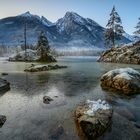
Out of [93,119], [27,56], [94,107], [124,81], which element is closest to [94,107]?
[94,107]

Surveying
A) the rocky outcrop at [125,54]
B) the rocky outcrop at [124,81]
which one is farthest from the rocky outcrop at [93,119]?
the rocky outcrop at [125,54]

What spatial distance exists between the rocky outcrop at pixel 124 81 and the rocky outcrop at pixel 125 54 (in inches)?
1398

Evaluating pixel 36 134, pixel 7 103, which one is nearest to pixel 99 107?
pixel 36 134

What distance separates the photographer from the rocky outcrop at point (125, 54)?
176ft

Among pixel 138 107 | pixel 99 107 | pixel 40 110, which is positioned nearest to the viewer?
pixel 99 107

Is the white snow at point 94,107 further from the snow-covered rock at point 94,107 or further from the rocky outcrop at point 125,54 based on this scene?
the rocky outcrop at point 125,54

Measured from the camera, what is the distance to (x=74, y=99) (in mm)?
13727

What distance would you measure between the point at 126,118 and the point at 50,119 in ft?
12.9

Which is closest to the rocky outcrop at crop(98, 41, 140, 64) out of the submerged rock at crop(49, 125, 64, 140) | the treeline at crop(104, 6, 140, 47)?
the treeline at crop(104, 6, 140, 47)

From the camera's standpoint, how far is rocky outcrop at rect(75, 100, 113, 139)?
7992mm

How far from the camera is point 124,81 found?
16.6 meters

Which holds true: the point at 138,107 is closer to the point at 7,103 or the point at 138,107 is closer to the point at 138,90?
the point at 138,90

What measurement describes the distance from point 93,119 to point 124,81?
9.14m

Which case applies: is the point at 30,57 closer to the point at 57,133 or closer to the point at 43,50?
the point at 43,50
